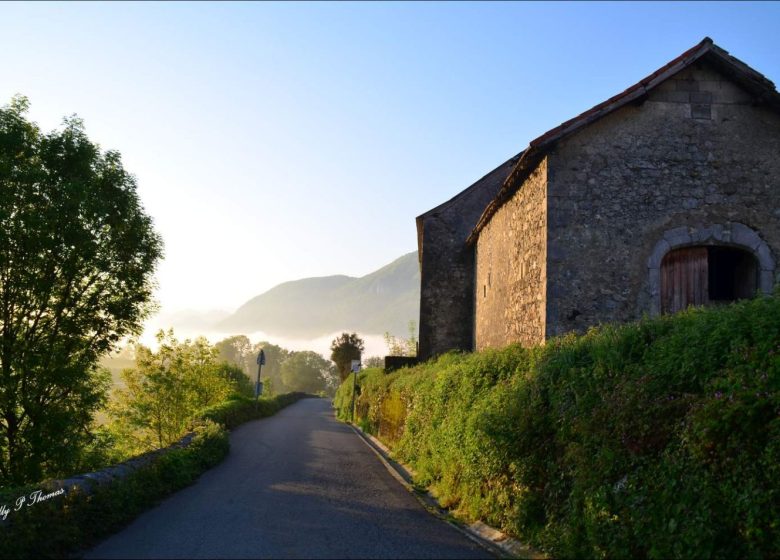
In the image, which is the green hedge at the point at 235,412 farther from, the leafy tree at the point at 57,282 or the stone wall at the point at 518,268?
the stone wall at the point at 518,268

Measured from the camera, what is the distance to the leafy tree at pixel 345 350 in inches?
2291

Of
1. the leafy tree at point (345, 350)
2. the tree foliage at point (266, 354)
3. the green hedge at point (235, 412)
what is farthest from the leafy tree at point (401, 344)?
the tree foliage at point (266, 354)

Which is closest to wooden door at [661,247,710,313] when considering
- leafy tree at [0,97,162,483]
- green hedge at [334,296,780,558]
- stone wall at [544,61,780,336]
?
stone wall at [544,61,780,336]

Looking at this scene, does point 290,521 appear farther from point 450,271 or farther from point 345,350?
point 345,350

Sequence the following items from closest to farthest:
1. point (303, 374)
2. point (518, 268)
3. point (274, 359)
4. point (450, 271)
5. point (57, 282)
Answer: point (518, 268) → point (57, 282) → point (450, 271) → point (303, 374) → point (274, 359)

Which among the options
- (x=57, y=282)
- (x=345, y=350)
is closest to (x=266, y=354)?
(x=345, y=350)

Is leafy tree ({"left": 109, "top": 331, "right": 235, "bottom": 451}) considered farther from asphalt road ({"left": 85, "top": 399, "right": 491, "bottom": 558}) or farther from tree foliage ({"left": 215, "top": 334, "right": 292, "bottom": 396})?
tree foliage ({"left": 215, "top": 334, "right": 292, "bottom": 396})

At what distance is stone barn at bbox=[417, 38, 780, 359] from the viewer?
1197 cm

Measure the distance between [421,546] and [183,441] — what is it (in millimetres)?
9257

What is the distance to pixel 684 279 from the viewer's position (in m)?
12.2

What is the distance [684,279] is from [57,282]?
19.0 m

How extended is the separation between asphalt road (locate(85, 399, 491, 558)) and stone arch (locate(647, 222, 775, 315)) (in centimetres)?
636

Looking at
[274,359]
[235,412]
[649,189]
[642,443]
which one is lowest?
[235,412]

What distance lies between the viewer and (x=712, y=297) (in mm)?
13094
